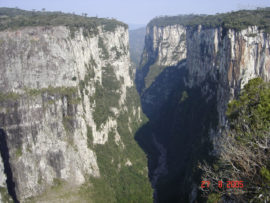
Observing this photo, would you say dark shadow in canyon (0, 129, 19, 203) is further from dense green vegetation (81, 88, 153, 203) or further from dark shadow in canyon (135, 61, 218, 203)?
dark shadow in canyon (135, 61, 218, 203)

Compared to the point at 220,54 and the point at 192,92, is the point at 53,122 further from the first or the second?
the point at 192,92

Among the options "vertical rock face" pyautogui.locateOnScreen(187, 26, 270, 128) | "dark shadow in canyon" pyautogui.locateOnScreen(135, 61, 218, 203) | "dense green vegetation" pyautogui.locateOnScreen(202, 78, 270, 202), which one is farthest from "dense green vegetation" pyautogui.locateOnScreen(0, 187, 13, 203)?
"dense green vegetation" pyautogui.locateOnScreen(202, 78, 270, 202)

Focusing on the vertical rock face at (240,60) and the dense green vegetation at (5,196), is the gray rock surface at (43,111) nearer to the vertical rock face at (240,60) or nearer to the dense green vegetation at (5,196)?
the dense green vegetation at (5,196)

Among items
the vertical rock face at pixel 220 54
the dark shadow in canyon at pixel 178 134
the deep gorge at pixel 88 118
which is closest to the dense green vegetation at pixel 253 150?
the deep gorge at pixel 88 118

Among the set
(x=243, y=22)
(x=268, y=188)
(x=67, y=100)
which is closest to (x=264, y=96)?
(x=268, y=188)

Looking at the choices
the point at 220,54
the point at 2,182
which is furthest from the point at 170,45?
the point at 2,182
